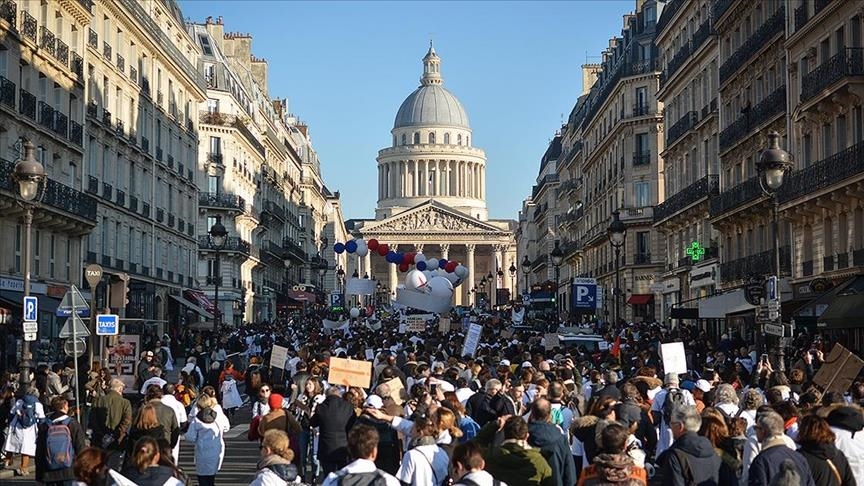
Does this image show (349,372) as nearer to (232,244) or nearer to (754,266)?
(754,266)

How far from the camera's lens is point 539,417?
11641 millimetres

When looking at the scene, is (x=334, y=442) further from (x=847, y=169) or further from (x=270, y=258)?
(x=270, y=258)

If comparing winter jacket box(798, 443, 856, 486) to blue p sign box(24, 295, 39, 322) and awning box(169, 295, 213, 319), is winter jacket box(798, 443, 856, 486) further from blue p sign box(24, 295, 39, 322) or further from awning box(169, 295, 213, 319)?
awning box(169, 295, 213, 319)

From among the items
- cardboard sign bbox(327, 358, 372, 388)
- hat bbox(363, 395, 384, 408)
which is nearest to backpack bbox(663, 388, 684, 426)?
hat bbox(363, 395, 384, 408)

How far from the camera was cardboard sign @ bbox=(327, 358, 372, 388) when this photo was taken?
53.7 ft

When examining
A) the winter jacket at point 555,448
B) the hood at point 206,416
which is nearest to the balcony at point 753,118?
the hood at point 206,416

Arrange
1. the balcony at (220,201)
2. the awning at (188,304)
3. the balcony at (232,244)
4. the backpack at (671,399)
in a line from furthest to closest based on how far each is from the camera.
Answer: the balcony at (232,244) → the balcony at (220,201) → the awning at (188,304) → the backpack at (671,399)

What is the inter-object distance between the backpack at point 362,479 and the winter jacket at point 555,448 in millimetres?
2789

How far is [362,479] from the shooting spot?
28.4ft

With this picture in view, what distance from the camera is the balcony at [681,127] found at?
4991 centimetres

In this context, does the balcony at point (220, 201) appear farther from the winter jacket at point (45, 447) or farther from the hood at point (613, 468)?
the hood at point (613, 468)

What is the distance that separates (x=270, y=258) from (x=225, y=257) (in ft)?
46.0

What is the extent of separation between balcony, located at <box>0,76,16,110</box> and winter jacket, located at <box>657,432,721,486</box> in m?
26.9

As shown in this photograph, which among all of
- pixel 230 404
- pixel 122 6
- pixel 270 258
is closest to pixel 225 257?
pixel 270 258
